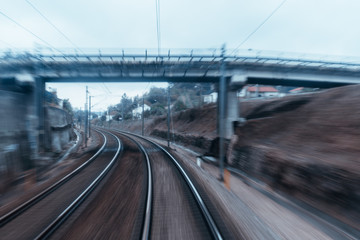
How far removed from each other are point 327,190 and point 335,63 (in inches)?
774

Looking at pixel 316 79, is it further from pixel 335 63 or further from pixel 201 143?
pixel 201 143

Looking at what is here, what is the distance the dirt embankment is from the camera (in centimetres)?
693

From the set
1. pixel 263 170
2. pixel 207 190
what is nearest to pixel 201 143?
pixel 263 170

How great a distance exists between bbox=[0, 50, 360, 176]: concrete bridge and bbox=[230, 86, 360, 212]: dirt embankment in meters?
5.78

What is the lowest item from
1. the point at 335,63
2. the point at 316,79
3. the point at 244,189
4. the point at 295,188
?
the point at 244,189

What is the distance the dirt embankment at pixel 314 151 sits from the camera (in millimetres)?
6926

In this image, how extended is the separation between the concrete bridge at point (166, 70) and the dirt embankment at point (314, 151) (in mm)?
5784

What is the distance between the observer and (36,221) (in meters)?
6.41

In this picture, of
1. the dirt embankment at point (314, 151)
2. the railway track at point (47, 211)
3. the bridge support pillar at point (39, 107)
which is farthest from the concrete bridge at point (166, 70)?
the railway track at point (47, 211)

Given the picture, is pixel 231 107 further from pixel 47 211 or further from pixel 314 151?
pixel 47 211

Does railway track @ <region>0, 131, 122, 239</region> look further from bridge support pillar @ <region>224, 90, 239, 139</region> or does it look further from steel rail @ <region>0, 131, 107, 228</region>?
bridge support pillar @ <region>224, 90, 239, 139</region>

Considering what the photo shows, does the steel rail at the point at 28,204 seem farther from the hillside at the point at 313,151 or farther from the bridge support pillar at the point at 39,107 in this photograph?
the hillside at the point at 313,151

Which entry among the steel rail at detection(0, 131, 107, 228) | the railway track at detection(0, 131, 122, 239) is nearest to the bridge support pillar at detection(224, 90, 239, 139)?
the railway track at detection(0, 131, 122, 239)

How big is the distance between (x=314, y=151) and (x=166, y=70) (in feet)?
47.2
